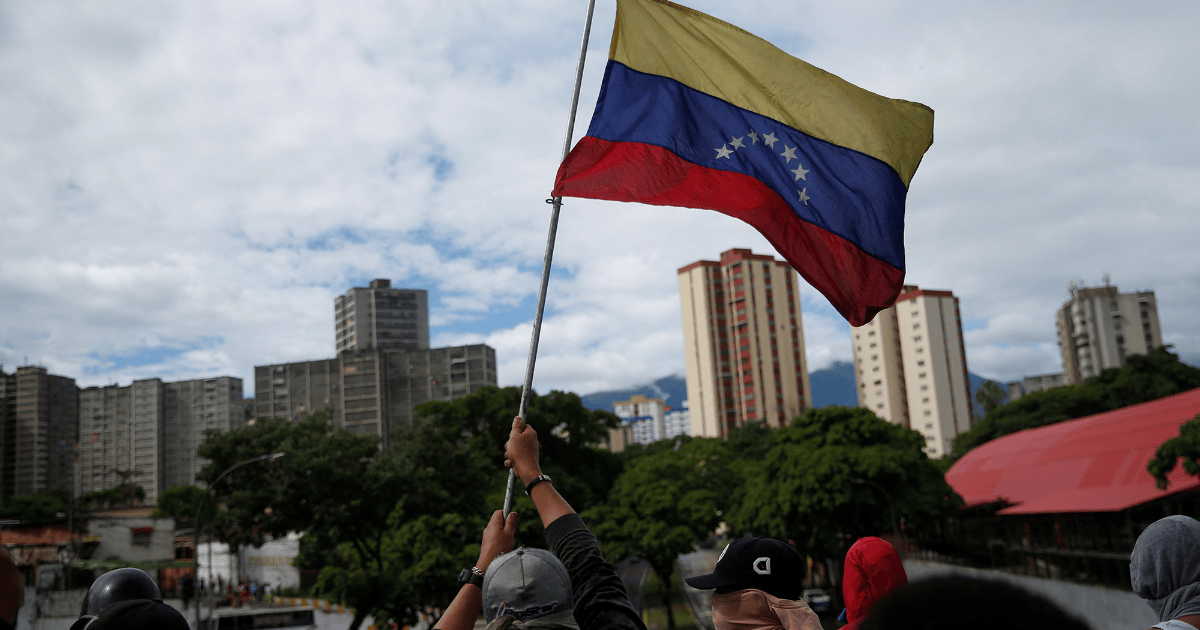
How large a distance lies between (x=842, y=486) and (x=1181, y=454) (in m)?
11.4

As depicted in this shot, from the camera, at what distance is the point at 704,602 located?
45.8 m

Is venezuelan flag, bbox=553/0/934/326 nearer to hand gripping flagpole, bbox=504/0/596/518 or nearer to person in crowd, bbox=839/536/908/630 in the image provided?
hand gripping flagpole, bbox=504/0/596/518

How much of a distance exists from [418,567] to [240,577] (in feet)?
131

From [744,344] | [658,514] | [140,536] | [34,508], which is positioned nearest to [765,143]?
[658,514]

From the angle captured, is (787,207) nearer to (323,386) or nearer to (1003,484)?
(1003,484)

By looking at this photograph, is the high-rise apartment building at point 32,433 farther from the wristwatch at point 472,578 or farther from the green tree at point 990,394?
the wristwatch at point 472,578

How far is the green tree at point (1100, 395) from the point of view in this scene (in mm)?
57062

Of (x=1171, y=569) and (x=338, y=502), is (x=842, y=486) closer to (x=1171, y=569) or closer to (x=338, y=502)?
(x=338, y=502)

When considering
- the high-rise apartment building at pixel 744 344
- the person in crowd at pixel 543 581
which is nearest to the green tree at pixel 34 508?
the high-rise apartment building at pixel 744 344

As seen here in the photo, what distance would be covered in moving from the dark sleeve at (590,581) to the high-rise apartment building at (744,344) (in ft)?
371

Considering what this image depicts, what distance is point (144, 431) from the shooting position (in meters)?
119

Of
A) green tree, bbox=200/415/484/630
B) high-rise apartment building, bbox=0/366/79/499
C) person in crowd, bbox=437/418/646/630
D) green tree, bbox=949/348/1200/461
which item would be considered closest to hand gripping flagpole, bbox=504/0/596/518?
person in crowd, bbox=437/418/646/630

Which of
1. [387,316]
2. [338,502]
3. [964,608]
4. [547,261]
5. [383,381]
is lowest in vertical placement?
[338,502]

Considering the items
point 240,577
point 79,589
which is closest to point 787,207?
point 79,589
